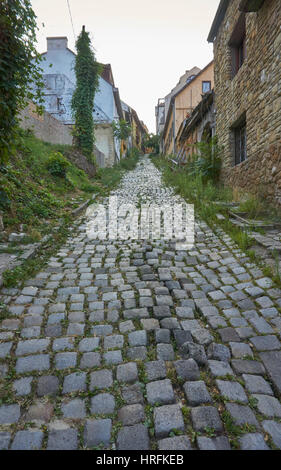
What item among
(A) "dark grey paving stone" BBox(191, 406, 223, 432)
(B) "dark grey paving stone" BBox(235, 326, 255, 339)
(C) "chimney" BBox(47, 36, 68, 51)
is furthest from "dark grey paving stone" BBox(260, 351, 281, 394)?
(C) "chimney" BBox(47, 36, 68, 51)

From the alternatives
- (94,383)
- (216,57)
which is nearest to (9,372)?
(94,383)

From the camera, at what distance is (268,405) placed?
175cm

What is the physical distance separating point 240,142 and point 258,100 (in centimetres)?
191

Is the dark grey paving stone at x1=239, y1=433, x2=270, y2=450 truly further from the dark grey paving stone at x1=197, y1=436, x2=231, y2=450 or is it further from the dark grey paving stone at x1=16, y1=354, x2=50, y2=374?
the dark grey paving stone at x1=16, y1=354, x2=50, y2=374

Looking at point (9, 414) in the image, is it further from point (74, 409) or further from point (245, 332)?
point (245, 332)

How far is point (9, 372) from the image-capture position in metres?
2.02

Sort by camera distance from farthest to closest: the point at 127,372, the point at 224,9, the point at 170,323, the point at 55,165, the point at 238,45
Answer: the point at 55,165 → the point at 224,9 → the point at 238,45 → the point at 170,323 → the point at 127,372

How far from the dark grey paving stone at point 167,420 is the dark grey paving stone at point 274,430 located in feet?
1.62

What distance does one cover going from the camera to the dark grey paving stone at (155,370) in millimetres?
1979

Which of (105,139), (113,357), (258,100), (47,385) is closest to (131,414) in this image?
(113,357)

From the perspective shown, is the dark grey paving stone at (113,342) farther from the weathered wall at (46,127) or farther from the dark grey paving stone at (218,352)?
the weathered wall at (46,127)

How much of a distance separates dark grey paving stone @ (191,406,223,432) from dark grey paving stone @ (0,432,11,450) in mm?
1070

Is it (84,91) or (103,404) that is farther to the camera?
(84,91)
